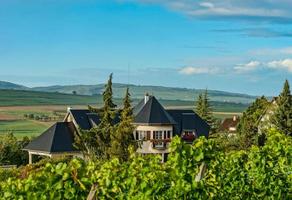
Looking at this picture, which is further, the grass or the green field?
the green field

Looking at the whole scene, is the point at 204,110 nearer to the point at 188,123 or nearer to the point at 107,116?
the point at 188,123

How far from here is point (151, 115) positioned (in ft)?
132

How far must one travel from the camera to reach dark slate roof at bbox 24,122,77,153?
38594mm

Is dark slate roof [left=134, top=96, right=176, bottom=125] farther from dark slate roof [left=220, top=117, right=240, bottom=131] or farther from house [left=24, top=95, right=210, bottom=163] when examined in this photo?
dark slate roof [left=220, top=117, right=240, bottom=131]

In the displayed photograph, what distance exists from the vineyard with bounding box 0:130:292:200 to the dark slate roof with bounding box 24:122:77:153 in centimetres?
2845

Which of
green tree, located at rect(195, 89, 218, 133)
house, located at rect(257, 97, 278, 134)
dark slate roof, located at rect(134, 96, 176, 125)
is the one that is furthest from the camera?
green tree, located at rect(195, 89, 218, 133)

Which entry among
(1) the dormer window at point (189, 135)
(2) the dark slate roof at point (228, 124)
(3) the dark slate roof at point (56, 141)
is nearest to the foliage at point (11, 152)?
(3) the dark slate roof at point (56, 141)

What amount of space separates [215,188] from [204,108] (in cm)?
5437

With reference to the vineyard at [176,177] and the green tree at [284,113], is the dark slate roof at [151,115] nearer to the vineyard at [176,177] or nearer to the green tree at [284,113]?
the green tree at [284,113]

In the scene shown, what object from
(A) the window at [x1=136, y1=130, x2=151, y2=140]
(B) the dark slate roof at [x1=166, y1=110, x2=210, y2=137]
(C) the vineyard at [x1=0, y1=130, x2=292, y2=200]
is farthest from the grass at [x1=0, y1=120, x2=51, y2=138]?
(C) the vineyard at [x1=0, y1=130, x2=292, y2=200]

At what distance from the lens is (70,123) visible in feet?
138

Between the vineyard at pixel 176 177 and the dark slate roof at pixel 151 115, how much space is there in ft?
93.0

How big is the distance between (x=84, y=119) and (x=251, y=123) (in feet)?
45.9

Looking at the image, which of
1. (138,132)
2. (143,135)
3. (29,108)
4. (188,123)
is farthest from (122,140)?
(29,108)
